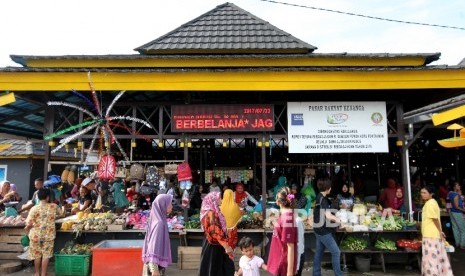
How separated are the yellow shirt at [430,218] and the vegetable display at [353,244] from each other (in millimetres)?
1339

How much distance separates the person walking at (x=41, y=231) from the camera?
22.7 ft

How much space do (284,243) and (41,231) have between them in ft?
16.4

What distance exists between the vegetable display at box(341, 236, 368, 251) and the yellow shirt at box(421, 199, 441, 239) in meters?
1.34

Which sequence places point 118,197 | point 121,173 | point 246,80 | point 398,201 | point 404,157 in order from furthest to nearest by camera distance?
1. point 398,201
2. point 118,197
3. point 121,173
4. point 404,157
5. point 246,80

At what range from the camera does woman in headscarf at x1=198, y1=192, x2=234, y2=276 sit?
5148 millimetres

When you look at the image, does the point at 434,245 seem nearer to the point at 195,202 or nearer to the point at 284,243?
the point at 284,243

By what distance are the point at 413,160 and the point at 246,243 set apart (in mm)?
13467

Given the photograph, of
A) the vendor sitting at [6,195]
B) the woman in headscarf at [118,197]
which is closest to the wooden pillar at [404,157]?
the woman in headscarf at [118,197]

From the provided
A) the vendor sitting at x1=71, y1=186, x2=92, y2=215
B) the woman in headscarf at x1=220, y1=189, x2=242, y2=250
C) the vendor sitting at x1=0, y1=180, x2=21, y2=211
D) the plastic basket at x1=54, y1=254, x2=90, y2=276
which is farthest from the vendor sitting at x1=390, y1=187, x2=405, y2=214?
the vendor sitting at x1=0, y1=180, x2=21, y2=211

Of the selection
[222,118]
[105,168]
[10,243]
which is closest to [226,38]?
[222,118]

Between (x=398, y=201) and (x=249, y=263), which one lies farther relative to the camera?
(x=398, y=201)

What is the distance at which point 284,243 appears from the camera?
4.78m

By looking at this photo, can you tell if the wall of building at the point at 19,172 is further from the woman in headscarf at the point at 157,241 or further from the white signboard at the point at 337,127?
the white signboard at the point at 337,127

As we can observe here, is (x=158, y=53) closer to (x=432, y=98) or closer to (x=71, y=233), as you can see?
Answer: (x=71, y=233)
